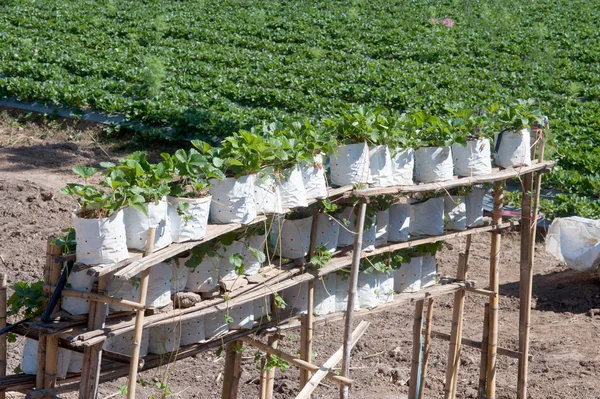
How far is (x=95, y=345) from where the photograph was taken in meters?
3.63

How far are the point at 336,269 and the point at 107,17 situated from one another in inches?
846

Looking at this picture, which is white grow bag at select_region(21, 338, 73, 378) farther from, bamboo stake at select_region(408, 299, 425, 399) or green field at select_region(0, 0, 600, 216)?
green field at select_region(0, 0, 600, 216)

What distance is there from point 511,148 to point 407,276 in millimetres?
1139

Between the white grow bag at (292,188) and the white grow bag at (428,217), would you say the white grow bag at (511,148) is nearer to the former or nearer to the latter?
the white grow bag at (428,217)

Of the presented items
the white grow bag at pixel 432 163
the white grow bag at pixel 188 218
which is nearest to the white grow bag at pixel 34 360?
the white grow bag at pixel 188 218

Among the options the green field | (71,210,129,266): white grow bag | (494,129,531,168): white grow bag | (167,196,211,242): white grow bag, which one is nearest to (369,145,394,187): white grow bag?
(494,129,531,168): white grow bag

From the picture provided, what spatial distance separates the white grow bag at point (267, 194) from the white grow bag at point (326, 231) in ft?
2.01

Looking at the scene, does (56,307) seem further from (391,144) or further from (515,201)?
(515,201)

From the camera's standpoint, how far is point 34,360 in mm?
4035

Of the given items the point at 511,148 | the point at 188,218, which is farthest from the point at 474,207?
the point at 188,218

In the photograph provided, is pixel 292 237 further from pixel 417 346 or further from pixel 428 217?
pixel 417 346

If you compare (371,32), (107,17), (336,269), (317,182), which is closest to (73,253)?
(317,182)

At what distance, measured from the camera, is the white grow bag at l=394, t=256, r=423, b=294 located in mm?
5672

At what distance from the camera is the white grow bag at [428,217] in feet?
18.2
